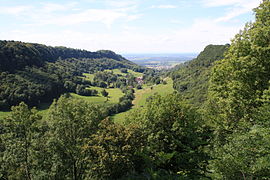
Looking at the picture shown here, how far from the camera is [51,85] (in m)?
140

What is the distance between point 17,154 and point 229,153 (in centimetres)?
2227

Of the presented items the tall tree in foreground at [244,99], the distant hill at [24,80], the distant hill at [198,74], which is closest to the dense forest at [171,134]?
the tall tree in foreground at [244,99]

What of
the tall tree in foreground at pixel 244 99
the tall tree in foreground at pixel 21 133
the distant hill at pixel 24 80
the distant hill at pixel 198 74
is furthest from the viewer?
→ the distant hill at pixel 198 74

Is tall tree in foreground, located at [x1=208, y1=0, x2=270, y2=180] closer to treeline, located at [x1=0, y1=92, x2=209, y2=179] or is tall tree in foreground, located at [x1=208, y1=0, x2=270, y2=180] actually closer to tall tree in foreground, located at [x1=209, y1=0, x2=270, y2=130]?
tall tree in foreground, located at [x1=209, y1=0, x2=270, y2=130]

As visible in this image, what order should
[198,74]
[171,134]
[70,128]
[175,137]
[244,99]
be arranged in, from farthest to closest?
[198,74] < [70,128] < [175,137] < [171,134] < [244,99]

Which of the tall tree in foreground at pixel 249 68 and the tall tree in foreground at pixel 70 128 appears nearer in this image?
the tall tree in foreground at pixel 249 68

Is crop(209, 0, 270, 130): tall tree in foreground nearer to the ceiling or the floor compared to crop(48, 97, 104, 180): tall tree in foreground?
nearer to the ceiling

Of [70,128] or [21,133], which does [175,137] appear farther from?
[21,133]

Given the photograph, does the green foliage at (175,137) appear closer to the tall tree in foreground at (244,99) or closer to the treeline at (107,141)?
the treeline at (107,141)

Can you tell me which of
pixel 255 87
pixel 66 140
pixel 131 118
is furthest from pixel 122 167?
pixel 255 87

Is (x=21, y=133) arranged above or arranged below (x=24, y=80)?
above

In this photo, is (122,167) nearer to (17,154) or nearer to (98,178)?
(98,178)

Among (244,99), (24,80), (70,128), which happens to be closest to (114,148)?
(70,128)

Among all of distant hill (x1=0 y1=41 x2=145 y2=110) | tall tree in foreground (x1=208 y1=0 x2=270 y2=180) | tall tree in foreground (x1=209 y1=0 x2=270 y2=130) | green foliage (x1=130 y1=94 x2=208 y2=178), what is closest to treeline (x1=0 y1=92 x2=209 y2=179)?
green foliage (x1=130 y1=94 x2=208 y2=178)
